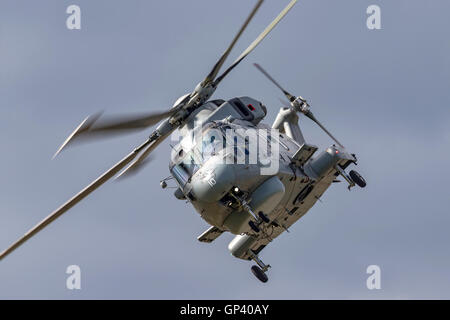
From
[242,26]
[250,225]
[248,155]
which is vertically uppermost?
[242,26]

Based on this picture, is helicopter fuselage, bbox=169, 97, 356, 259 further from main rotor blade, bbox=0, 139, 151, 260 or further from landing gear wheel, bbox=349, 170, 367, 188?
main rotor blade, bbox=0, 139, 151, 260

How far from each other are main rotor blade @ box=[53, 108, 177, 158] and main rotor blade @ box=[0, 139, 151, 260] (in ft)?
12.8

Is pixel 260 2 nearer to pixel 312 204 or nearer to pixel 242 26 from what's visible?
pixel 242 26

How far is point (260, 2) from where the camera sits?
61.7 meters

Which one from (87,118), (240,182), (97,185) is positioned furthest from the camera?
(97,185)

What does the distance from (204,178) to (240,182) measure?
83.1 inches

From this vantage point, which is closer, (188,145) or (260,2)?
(260,2)

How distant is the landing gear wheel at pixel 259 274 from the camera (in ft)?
219

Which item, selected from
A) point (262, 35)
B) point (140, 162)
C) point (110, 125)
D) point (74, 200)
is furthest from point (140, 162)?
point (262, 35)

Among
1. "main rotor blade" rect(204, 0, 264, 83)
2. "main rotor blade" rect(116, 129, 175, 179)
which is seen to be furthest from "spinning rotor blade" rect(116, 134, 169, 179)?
"main rotor blade" rect(204, 0, 264, 83)

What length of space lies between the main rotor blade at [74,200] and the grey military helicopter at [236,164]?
6cm

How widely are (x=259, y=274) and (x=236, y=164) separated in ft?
26.5

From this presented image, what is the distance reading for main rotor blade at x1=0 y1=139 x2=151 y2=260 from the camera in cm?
6712

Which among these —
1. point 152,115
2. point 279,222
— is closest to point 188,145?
point 152,115
